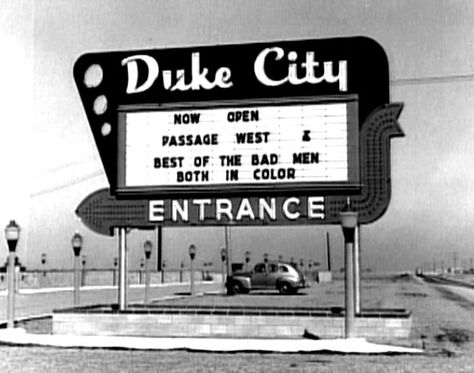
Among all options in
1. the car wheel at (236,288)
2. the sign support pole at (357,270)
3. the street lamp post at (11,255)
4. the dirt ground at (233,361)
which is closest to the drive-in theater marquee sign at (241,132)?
the sign support pole at (357,270)

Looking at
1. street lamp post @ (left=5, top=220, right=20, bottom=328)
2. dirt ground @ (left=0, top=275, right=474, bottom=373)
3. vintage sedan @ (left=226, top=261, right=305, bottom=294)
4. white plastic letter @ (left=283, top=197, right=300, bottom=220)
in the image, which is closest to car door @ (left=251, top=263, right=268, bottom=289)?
vintage sedan @ (left=226, top=261, right=305, bottom=294)

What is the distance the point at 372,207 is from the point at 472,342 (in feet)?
12.0

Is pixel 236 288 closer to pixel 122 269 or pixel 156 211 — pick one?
pixel 122 269

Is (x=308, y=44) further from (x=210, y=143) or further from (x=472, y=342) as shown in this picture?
(x=472, y=342)

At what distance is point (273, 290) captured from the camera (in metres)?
44.3

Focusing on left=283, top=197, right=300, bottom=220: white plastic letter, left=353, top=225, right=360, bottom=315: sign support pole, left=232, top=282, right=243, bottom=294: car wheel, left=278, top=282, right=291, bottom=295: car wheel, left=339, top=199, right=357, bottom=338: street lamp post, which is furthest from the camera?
left=232, top=282, right=243, bottom=294: car wheel

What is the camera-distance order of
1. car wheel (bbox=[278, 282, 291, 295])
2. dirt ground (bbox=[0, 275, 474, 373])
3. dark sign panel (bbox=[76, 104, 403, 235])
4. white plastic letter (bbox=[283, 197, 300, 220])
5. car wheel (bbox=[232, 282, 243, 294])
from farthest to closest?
1. car wheel (bbox=[232, 282, 243, 294])
2. car wheel (bbox=[278, 282, 291, 295])
3. white plastic letter (bbox=[283, 197, 300, 220])
4. dark sign panel (bbox=[76, 104, 403, 235])
5. dirt ground (bbox=[0, 275, 474, 373])

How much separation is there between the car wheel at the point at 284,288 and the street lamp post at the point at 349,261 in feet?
82.0

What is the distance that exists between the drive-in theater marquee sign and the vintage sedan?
74.7 ft

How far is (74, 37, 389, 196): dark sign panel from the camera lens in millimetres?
20172

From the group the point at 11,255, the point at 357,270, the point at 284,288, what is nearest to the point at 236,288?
the point at 284,288

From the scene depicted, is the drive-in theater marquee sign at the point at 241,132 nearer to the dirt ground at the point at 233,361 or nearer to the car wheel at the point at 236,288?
the dirt ground at the point at 233,361

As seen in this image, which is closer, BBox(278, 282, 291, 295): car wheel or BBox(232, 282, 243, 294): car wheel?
BBox(278, 282, 291, 295): car wheel

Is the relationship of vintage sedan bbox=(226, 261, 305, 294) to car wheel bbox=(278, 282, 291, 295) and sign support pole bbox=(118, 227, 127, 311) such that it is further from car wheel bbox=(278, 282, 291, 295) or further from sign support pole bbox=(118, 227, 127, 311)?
sign support pole bbox=(118, 227, 127, 311)
